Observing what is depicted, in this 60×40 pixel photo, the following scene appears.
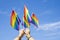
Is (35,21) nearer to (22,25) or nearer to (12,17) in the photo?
(22,25)

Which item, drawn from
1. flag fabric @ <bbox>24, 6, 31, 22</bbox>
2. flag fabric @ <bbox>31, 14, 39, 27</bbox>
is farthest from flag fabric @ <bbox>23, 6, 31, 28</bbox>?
flag fabric @ <bbox>31, 14, 39, 27</bbox>

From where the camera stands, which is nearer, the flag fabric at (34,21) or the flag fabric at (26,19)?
the flag fabric at (26,19)

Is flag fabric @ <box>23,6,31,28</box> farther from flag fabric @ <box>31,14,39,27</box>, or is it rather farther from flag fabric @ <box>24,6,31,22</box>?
flag fabric @ <box>31,14,39,27</box>

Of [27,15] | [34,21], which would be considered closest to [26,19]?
[27,15]

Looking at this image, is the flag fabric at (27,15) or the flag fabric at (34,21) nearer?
the flag fabric at (27,15)

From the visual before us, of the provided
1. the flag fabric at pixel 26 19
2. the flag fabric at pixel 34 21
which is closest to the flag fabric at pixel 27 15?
the flag fabric at pixel 26 19

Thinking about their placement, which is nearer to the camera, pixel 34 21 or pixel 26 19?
pixel 26 19

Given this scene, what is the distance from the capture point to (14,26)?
655cm

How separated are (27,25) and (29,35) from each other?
1.51 feet

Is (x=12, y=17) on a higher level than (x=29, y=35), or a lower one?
higher

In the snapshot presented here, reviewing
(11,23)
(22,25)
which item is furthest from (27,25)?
(11,23)

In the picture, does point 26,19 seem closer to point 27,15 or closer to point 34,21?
point 27,15

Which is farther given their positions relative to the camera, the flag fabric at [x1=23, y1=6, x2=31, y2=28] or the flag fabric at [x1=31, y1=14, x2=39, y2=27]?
the flag fabric at [x1=31, y1=14, x2=39, y2=27]

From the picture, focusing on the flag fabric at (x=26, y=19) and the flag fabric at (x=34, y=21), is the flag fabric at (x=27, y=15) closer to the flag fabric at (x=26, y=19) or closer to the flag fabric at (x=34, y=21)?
the flag fabric at (x=26, y=19)
